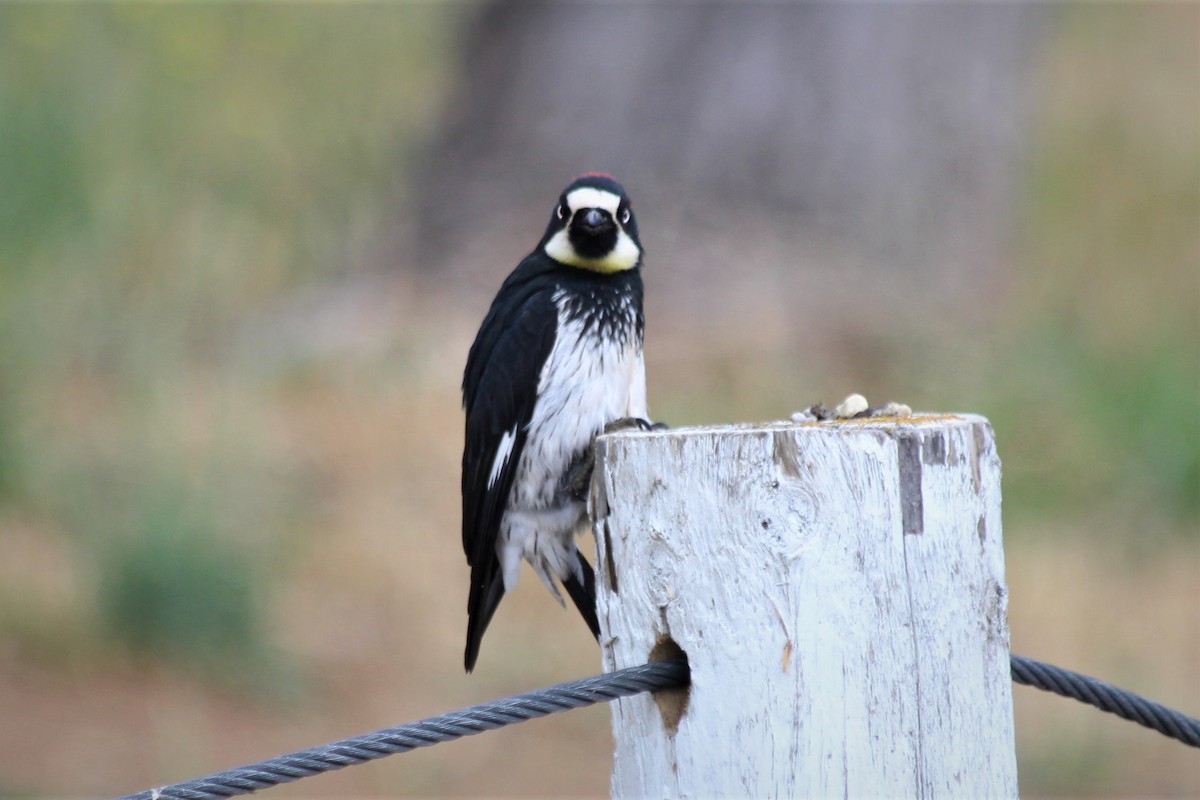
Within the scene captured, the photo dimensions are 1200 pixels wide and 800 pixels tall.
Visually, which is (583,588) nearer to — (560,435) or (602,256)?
(560,435)

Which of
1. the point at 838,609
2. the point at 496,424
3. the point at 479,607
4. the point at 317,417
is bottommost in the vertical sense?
the point at 838,609

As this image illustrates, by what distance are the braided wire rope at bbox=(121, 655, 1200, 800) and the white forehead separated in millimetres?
1700

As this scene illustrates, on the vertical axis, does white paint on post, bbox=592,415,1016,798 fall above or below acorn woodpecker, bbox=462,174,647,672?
below

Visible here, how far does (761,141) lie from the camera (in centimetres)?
749

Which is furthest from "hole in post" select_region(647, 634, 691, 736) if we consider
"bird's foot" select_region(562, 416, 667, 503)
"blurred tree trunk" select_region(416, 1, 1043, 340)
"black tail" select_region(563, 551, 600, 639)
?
"blurred tree trunk" select_region(416, 1, 1043, 340)

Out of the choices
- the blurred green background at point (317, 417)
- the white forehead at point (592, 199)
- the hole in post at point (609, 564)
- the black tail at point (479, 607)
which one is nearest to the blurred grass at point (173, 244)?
the blurred green background at point (317, 417)

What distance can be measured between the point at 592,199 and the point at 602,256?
0.47 ft

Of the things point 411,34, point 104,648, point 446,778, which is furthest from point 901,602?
point 411,34

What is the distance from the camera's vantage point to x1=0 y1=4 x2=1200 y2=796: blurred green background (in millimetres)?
4859

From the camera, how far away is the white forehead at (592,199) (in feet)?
11.0

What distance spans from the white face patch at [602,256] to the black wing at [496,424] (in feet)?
0.36

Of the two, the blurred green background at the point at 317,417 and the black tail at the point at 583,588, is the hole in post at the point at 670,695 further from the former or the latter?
the blurred green background at the point at 317,417

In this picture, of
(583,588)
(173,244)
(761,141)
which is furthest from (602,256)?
(173,244)

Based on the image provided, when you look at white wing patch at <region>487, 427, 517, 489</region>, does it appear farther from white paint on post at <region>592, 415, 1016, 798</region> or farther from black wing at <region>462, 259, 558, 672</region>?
white paint on post at <region>592, 415, 1016, 798</region>
